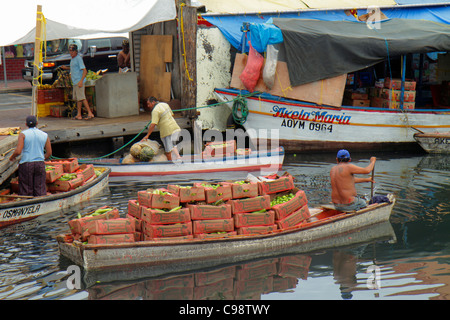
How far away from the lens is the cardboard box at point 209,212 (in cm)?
963

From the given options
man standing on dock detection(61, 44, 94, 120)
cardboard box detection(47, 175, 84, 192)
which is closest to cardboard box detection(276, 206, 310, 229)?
cardboard box detection(47, 175, 84, 192)

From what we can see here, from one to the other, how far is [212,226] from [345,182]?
9.39ft

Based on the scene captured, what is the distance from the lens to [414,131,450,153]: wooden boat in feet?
59.9

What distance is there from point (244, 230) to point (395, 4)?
694 inches

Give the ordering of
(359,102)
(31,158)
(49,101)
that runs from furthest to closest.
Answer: (359,102), (49,101), (31,158)

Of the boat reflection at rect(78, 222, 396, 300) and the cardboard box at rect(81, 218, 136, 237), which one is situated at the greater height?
the cardboard box at rect(81, 218, 136, 237)

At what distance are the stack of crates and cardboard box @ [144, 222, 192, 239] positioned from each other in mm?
9023

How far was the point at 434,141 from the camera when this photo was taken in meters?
18.3

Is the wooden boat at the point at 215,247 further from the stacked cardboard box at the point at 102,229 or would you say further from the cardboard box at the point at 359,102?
the cardboard box at the point at 359,102

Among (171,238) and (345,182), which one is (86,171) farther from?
(345,182)

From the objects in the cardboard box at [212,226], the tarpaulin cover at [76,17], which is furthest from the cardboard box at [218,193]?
the tarpaulin cover at [76,17]

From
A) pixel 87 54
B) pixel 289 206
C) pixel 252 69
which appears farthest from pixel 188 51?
pixel 87 54

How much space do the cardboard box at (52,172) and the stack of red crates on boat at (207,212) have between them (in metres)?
3.08

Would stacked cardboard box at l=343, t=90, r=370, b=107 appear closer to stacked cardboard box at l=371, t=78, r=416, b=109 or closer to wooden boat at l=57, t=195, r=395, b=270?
stacked cardboard box at l=371, t=78, r=416, b=109
